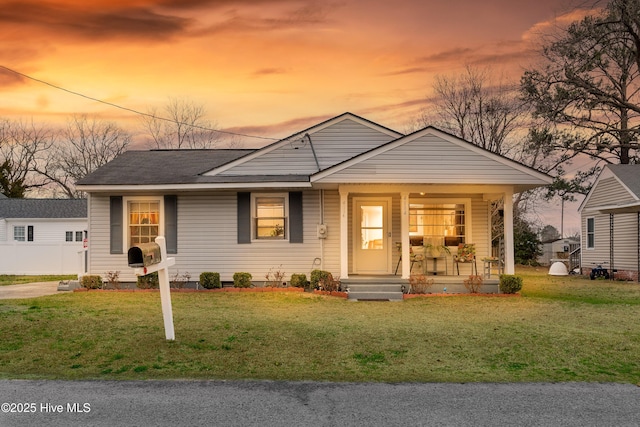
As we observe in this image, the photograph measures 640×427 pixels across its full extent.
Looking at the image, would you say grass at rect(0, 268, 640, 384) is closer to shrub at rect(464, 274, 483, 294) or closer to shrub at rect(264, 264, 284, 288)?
shrub at rect(464, 274, 483, 294)

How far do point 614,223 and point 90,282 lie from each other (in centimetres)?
2022

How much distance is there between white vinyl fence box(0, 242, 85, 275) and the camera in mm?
25266

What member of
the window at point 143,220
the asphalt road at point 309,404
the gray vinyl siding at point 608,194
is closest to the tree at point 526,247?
the gray vinyl siding at point 608,194

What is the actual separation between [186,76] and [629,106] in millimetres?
21483

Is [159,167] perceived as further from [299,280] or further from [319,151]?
[299,280]

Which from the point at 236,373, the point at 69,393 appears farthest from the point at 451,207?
the point at 69,393

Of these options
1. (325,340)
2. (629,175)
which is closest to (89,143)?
(629,175)

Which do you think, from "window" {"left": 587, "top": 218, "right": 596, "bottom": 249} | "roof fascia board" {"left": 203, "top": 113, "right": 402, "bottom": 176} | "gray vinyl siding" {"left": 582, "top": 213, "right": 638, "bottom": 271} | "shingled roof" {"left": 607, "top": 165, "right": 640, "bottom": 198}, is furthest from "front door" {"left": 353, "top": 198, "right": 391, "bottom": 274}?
"window" {"left": 587, "top": 218, "right": 596, "bottom": 249}

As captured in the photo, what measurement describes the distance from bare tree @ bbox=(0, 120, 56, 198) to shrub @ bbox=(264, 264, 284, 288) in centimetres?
3390

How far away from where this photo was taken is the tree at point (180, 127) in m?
38.6

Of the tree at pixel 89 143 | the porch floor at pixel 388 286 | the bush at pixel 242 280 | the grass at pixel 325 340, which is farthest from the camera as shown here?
the tree at pixel 89 143

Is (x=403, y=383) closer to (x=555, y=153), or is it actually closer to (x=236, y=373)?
(x=236, y=373)

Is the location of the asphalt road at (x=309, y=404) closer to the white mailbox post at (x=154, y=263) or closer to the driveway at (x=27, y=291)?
the white mailbox post at (x=154, y=263)

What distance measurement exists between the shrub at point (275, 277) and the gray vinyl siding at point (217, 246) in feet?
0.29
